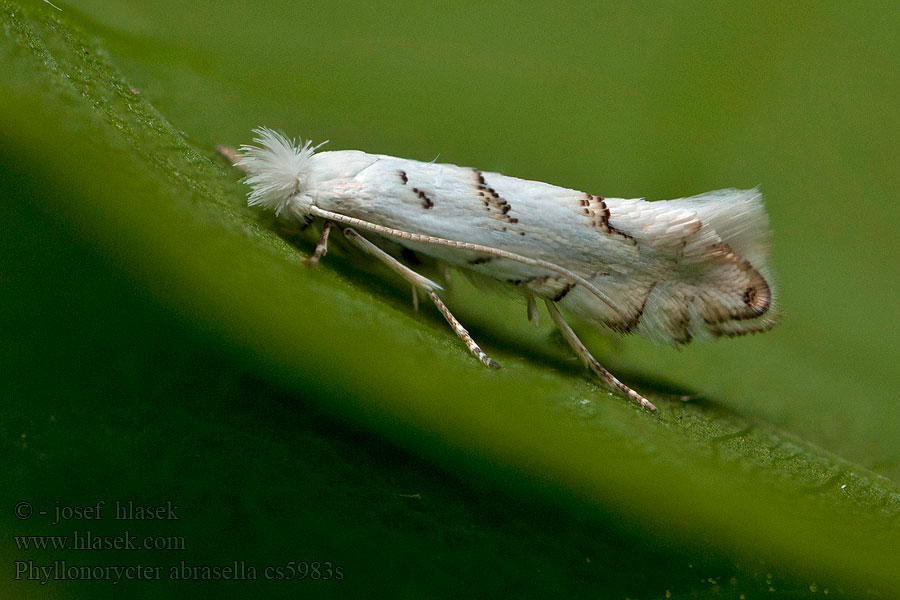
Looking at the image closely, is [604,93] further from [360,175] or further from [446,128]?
Result: [360,175]

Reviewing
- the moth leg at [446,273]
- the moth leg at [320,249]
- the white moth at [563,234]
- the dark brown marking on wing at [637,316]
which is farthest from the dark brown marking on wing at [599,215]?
the moth leg at [320,249]

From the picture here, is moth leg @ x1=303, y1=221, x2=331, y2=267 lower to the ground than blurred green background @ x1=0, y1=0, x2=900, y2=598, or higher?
higher

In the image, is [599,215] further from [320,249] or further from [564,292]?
[320,249]

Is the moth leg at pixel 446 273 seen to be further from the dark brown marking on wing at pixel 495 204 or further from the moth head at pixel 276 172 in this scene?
the moth head at pixel 276 172

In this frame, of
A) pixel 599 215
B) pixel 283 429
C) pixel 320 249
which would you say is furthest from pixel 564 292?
pixel 283 429

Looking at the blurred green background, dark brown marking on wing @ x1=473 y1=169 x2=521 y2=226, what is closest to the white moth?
dark brown marking on wing @ x1=473 y1=169 x2=521 y2=226

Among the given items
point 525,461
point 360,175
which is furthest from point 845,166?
point 525,461

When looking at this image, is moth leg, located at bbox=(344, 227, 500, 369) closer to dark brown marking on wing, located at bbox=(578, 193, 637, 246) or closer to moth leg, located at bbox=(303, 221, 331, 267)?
moth leg, located at bbox=(303, 221, 331, 267)
